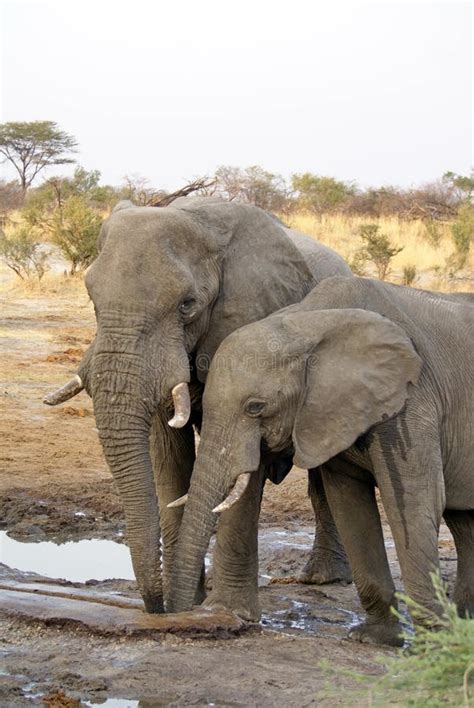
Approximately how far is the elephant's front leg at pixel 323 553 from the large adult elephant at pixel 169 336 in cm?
94

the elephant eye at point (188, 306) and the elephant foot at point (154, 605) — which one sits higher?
the elephant eye at point (188, 306)

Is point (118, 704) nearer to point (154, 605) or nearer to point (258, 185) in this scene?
point (154, 605)

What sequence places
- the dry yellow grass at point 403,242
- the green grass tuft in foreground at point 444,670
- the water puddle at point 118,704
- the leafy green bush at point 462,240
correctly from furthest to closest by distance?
the leafy green bush at point 462,240, the dry yellow grass at point 403,242, the water puddle at point 118,704, the green grass tuft in foreground at point 444,670

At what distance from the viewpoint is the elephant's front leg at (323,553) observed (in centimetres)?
712

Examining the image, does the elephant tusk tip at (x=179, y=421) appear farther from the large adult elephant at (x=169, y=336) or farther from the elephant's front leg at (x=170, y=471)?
the elephant's front leg at (x=170, y=471)

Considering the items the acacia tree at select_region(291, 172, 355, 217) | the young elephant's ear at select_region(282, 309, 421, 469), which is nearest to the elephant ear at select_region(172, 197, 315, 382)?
the young elephant's ear at select_region(282, 309, 421, 469)

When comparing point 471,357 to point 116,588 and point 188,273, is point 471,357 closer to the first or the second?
point 188,273

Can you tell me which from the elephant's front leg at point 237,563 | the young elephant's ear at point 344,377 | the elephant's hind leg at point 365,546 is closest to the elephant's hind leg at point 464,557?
the elephant's hind leg at point 365,546

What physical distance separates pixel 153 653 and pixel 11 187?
30.0 m

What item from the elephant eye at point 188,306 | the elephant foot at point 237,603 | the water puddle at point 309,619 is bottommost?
the water puddle at point 309,619

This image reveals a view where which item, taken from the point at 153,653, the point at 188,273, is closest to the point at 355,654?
the point at 153,653

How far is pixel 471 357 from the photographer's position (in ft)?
19.2

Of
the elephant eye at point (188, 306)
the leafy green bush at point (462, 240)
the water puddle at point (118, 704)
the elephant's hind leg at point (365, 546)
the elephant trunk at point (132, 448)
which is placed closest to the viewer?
the water puddle at point (118, 704)

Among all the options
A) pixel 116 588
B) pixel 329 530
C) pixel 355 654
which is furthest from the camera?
pixel 329 530
